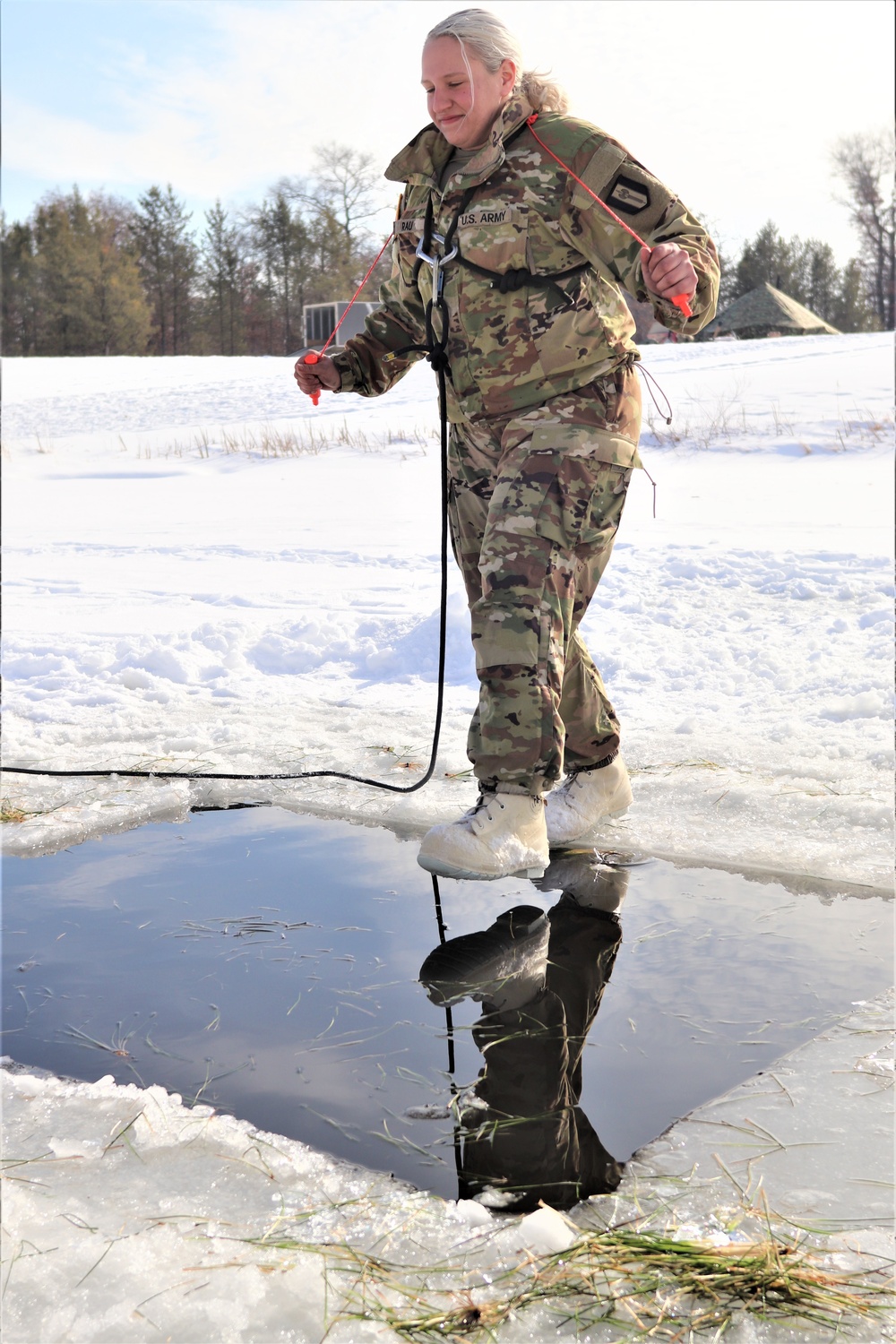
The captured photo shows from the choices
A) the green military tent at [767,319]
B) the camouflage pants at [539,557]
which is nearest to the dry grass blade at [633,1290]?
the camouflage pants at [539,557]

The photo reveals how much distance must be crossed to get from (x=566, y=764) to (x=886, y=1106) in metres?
1.46

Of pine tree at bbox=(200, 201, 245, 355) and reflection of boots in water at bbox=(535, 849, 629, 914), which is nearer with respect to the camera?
reflection of boots in water at bbox=(535, 849, 629, 914)

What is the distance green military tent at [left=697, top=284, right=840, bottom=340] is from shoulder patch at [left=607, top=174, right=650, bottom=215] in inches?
1121

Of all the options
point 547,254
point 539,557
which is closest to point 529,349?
point 547,254

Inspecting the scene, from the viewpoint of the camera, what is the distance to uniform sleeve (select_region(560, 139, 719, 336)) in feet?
8.38

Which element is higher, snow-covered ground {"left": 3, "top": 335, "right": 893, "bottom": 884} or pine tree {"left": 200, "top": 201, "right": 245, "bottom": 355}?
pine tree {"left": 200, "top": 201, "right": 245, "bottom": 355}

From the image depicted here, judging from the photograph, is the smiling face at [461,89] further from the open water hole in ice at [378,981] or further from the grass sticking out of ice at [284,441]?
the grass sticking out of ice at [284,441]

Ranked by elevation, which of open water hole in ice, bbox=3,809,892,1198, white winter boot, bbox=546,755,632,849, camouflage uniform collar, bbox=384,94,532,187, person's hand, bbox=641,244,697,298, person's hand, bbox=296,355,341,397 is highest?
camouflage uniform collar, bbox=384,94,532,187

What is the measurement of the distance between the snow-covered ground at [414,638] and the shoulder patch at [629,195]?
1.56 metres

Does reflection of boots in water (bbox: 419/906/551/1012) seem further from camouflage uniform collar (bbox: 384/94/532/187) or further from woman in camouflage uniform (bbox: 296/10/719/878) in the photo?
camouflage uniform collar (bbox: 384/94/532/187)

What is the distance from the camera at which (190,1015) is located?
2078 mm

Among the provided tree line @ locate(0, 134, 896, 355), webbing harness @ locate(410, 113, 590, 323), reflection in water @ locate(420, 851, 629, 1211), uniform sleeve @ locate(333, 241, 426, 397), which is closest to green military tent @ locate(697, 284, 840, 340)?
tree line @ locate(0, 134, 896, 355)

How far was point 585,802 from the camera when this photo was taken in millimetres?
3041

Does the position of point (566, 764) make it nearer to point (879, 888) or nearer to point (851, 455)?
point (879, 888)
